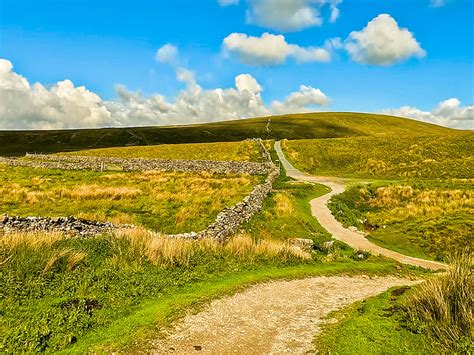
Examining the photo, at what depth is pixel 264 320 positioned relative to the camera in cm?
988

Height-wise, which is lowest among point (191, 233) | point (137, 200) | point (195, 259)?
point (137, 200)

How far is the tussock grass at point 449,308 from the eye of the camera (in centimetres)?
779

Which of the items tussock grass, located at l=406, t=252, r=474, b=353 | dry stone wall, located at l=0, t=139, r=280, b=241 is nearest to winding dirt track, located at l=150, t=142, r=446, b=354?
tussock grass, located at l=406, t=252, r=474, b=353

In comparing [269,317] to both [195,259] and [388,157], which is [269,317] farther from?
[388,157]

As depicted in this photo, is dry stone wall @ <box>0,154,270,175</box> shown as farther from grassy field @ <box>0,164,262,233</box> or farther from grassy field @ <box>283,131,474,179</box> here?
grassy field @ <box>283,131,474,179</box>

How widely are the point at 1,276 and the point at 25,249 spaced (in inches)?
65.5

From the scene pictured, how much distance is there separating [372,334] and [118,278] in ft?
25.8

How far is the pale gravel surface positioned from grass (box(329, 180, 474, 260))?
521 inches

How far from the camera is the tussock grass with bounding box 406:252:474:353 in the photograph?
25.6ft

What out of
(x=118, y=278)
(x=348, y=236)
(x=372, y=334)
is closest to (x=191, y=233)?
(x=118, y=278)

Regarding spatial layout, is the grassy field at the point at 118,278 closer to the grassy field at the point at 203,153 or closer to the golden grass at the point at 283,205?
the golden grass at the point at 283,205

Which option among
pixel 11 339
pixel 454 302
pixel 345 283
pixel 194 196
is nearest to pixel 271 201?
pixel 194 196

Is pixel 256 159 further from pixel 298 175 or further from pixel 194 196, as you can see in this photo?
pixel 194 196

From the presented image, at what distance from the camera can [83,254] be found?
12.8 metres
